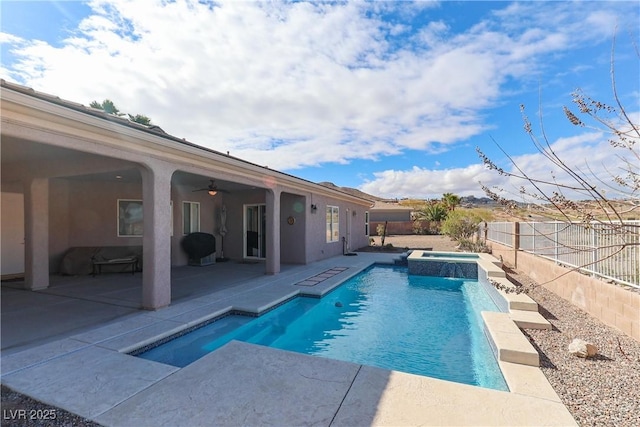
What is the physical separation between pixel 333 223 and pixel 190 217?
711 cm

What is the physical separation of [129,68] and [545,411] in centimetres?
1100

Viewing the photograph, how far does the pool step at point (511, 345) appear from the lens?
13.9ft

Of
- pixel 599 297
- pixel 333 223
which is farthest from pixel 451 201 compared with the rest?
pixel 599 297

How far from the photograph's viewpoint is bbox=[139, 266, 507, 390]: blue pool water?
496cm

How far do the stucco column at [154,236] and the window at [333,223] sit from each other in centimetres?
978

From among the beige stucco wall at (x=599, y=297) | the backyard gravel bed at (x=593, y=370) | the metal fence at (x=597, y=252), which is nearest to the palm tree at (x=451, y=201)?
the metal fence at (x=597, y=252)

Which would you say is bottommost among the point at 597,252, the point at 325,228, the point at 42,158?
the point at 597,252

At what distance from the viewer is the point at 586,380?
152 inches

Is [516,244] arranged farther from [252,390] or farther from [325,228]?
[252,390]

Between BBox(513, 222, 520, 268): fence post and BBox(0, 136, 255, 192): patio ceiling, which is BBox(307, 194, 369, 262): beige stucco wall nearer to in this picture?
BBox(0, 136, 255, 192): patio ceiling

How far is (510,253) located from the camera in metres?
13.3

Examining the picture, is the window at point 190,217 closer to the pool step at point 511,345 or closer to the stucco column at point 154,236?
the stucco column at point 154,236

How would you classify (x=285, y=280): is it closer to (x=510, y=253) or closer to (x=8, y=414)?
(x=8, y=414)

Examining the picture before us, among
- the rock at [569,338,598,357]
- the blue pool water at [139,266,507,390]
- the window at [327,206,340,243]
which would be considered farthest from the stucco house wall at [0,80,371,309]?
the rock at [569,338,598,357]
